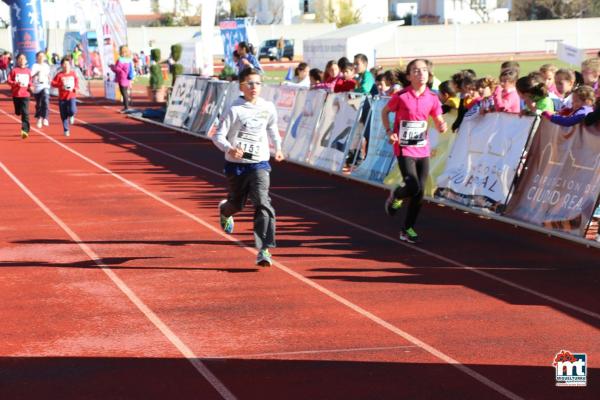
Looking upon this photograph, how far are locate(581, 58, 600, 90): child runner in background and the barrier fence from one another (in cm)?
118

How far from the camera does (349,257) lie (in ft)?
37.4

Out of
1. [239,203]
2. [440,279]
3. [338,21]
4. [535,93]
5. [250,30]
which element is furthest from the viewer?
[338,21]

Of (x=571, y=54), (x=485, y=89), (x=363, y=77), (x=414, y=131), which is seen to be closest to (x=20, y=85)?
(x=363, y=77)

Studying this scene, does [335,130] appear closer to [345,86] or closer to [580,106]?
[345,86]

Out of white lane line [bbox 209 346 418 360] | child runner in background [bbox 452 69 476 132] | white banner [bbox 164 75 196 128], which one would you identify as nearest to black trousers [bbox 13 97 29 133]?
white banner [bbox 164 75 196 128]

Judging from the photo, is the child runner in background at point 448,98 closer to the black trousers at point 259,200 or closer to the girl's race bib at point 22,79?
the black trousers at point 259,200

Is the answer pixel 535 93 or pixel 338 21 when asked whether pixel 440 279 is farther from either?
pixel 338 21

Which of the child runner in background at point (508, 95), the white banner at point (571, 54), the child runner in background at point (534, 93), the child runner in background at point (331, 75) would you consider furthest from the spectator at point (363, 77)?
the child runner in background at point (534, 93)

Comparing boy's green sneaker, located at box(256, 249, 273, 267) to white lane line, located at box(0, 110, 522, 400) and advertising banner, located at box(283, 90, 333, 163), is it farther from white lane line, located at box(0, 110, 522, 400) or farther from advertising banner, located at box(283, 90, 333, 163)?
advertising banner, located at box(283, 90, 333, 163)

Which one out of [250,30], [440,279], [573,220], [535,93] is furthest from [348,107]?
[250,30]

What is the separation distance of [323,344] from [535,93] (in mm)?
6167

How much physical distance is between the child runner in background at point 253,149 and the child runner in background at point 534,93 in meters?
3.64

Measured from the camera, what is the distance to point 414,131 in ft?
39.3

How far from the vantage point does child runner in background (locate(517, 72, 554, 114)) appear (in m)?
13.1
